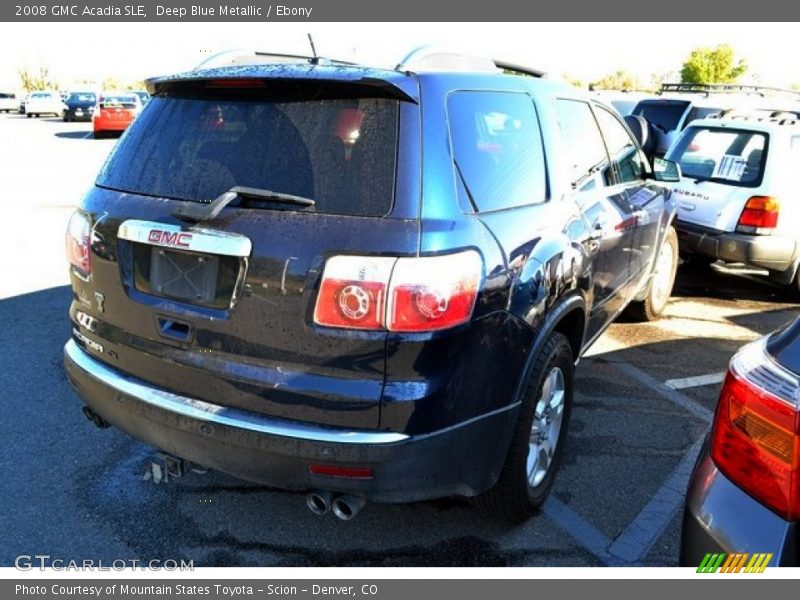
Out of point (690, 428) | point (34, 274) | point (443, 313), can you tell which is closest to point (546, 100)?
point (443, 313)

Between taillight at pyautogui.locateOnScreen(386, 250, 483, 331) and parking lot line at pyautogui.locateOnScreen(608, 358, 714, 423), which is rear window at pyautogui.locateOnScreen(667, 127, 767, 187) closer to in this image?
parking lot line at pyautogui.locateOnScreen(608, 358, 714, 423)

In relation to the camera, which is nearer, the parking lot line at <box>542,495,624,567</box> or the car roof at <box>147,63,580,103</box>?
the car roof at <box>147,63,580,103</box>

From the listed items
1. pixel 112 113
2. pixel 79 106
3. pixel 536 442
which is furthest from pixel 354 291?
pixel 79 106

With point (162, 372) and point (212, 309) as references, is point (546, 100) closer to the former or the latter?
point (212, 309)

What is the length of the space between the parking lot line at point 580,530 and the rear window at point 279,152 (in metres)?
1.74

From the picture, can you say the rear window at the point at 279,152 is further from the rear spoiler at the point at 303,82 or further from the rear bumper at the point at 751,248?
the rear bumper at the point at 751,248

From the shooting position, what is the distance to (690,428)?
3994 millimetres

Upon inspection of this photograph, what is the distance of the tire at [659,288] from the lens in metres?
5.70

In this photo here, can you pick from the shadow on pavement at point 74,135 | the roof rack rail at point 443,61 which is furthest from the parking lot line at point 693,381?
the shadow on pavement at point 74,135

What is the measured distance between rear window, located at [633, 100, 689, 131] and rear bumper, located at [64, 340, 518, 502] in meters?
11.5

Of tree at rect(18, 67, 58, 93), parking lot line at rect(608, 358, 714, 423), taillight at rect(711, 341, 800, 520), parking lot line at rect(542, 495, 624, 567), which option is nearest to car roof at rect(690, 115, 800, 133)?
parking lot line at rect(608, 358, 714, 423)

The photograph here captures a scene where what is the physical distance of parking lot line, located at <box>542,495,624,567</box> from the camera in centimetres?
284

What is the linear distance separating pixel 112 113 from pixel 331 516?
79.2 feet

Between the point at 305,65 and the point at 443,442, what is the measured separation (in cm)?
154
